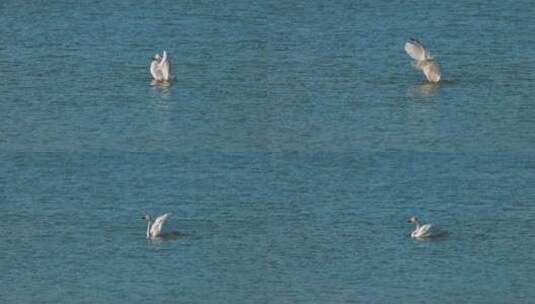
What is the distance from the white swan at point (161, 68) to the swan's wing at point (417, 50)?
4163mm

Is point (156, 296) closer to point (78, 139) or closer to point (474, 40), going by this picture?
point (78, 139)

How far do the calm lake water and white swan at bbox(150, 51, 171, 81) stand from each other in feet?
0.72

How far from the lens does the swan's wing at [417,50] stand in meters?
44.2

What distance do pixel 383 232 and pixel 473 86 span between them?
855 cm

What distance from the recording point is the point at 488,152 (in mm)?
39594

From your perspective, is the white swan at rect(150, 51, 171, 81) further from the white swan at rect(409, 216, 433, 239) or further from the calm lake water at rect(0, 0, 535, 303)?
the white swan at rect(409, 216, 433, 239)

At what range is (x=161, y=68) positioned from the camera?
44.0 metres

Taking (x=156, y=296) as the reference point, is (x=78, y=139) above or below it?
above

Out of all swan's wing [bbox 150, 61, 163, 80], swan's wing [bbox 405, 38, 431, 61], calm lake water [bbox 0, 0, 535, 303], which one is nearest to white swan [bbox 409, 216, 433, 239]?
calm lake water [bbox 0, 0, 535, 303]

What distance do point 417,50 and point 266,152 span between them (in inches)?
219

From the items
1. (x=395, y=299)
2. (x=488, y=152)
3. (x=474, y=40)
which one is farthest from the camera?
(x=474, y=40)

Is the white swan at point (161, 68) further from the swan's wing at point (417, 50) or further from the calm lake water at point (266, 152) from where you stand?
the swan's wing at point (417, 50)

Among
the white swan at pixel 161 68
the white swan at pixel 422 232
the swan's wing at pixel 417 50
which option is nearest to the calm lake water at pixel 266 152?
the white swan at pixel 422 232

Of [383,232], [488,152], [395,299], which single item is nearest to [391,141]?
[488,152]
